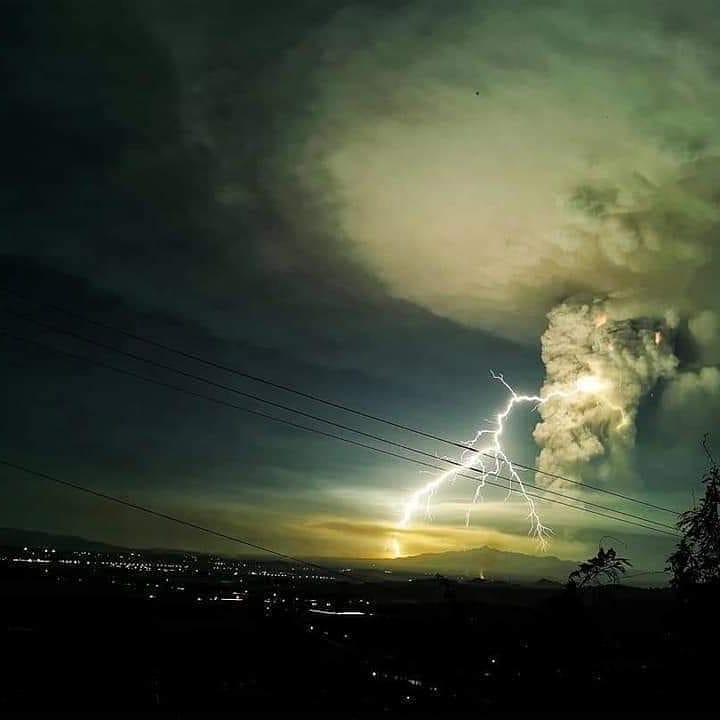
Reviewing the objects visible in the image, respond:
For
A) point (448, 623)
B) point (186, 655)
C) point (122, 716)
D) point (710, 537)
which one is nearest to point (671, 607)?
point (710, 537)

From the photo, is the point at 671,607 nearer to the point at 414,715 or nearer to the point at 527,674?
the point at 527,674

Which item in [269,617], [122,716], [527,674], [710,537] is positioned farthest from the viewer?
[269,617]

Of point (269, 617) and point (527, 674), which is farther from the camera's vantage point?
point (269, 617)

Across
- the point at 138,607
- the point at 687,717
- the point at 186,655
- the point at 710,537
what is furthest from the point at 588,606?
the point at 138,607

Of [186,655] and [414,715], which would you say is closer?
[414,715]

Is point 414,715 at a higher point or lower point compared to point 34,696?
higher

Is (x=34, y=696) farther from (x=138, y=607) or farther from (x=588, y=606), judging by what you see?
(x=138, y=607)

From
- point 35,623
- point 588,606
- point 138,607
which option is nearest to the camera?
point 588,606

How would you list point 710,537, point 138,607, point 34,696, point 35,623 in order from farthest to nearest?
point 138,607, point 35,623, point 710,537, point 34,696

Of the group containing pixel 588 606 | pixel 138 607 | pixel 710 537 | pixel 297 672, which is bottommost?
pixel 138 607

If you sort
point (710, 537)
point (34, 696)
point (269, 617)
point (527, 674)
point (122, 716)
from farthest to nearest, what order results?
Result: point (269, 617) → point (527, 674) → point (710, 537) → point (34, 696) → point (122, 716)
